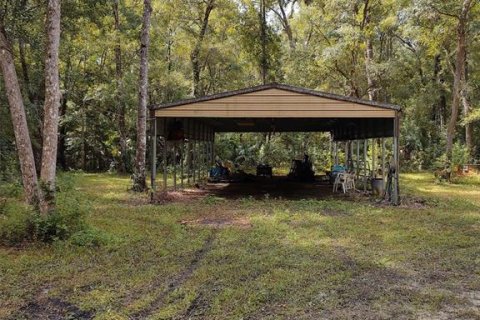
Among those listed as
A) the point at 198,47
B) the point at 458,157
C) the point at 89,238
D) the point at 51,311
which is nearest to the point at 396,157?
the point at 89,238

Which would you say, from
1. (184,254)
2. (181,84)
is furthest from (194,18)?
(184,254)

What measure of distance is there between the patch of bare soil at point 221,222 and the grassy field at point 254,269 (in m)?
0.02

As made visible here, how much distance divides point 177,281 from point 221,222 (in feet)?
12.3

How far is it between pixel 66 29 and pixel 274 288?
10.3 metres

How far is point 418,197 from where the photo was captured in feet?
40.3

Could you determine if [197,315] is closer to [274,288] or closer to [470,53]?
[274,288]

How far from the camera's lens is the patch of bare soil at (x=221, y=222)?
824 centimetres

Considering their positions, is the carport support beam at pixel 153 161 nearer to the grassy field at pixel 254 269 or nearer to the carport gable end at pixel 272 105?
the carport gable end at pixel 272 105

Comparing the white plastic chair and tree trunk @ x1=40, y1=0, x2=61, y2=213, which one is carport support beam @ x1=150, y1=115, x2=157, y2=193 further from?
the white plastic chair

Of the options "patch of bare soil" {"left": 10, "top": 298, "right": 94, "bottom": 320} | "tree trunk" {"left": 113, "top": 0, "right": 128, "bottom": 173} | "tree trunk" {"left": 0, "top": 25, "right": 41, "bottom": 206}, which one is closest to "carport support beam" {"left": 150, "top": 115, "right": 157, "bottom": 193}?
"tree trunk" {"left": 0, "top": 25, "right": 41, "bottom": 206}

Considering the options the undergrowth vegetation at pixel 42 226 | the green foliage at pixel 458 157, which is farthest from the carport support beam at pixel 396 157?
the green foliage at pixel 458 157

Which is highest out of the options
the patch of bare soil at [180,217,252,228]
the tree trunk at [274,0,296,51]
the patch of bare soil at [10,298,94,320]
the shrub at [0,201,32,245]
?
the tree trunk at [274,0,296,51]

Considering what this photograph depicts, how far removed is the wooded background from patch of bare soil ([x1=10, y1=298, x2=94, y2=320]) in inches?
420

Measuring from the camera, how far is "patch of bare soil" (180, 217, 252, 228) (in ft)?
27.0
